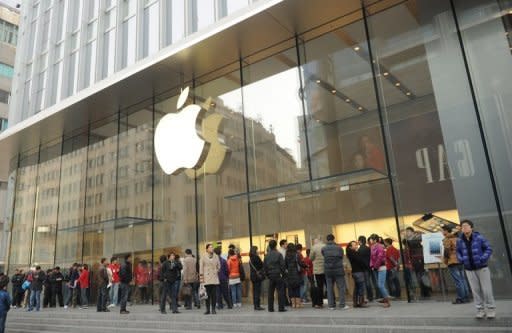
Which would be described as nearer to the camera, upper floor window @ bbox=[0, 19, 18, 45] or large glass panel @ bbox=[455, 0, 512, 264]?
large glass panel @ bbox=[455, 0, 512, 264]

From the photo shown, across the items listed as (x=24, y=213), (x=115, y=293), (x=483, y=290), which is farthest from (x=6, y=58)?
(x=483, y=290)

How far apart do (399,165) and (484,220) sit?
2998mm

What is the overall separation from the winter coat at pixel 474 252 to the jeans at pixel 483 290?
0.12 meters

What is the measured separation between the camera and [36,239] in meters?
21.8

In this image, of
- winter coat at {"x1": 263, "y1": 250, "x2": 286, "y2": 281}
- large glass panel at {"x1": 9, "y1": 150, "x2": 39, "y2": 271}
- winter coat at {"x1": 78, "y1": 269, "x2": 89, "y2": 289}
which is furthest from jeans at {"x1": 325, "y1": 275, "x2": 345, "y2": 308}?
large glass panel at {"x1": 9, "y1": 150, "x2": 39, "y2": 271}

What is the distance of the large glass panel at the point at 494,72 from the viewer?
981 cm

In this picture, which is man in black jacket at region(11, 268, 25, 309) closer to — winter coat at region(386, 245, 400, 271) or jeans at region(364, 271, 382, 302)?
jeans at region(364, 271, 382, 302)

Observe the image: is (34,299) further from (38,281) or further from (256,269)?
(256,269)

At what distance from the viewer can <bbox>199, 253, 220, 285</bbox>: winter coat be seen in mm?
10305

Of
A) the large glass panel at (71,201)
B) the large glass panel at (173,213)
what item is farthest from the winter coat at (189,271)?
the large glass panel at (71,201)

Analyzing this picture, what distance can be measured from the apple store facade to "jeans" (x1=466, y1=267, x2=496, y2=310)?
2.99 metres

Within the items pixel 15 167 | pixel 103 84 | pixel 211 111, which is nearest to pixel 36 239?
pixel 15 167

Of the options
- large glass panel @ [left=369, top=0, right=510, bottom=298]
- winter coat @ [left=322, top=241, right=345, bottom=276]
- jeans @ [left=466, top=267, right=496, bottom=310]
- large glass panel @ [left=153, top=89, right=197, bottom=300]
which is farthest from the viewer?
large glass panel @ [left=153, top=89, right=197, bottom=300]

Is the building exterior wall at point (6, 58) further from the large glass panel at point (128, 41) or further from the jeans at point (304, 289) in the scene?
the jeans at point (304, 289)
